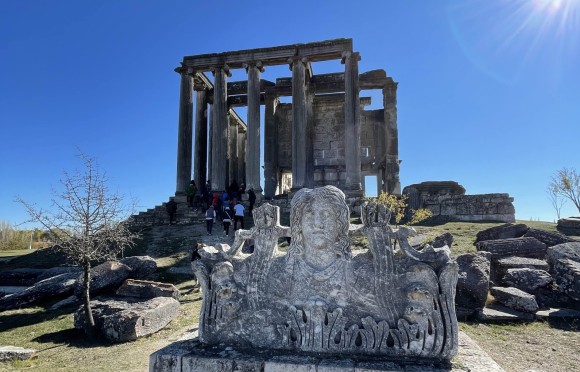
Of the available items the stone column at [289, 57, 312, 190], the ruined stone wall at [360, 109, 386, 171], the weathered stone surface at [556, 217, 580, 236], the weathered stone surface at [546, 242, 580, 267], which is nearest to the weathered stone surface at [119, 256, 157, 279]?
the weathered stone surface at [546, 242, 580, 267]

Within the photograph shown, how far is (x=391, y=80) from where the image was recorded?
76.6 feet

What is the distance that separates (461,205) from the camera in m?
16.5

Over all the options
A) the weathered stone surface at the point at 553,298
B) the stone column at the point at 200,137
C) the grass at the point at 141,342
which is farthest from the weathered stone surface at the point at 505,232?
the stone column at the point at 200,137

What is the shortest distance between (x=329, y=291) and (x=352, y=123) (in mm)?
16949

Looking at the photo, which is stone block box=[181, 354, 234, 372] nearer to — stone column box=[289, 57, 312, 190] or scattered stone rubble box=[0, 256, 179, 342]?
scattered stone rubble box=[0, 256, 179, 342]

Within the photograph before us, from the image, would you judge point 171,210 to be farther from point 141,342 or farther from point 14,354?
point 14,354

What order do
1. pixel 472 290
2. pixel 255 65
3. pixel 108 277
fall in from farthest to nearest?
pixel 255 65
pixel 108 277
pixel 472 290

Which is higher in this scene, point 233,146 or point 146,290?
point 233,146

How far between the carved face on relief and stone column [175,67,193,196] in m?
18.1

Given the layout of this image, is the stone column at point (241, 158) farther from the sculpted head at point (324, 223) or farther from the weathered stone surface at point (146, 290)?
the sculpted head at point (324, 223)

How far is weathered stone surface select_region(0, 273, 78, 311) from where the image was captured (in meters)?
8.77

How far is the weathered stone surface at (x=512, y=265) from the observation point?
26.6 ft

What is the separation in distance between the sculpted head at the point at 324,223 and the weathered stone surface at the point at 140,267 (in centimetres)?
749

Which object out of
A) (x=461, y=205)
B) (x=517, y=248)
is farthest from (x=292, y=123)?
(x=517, y=248)
